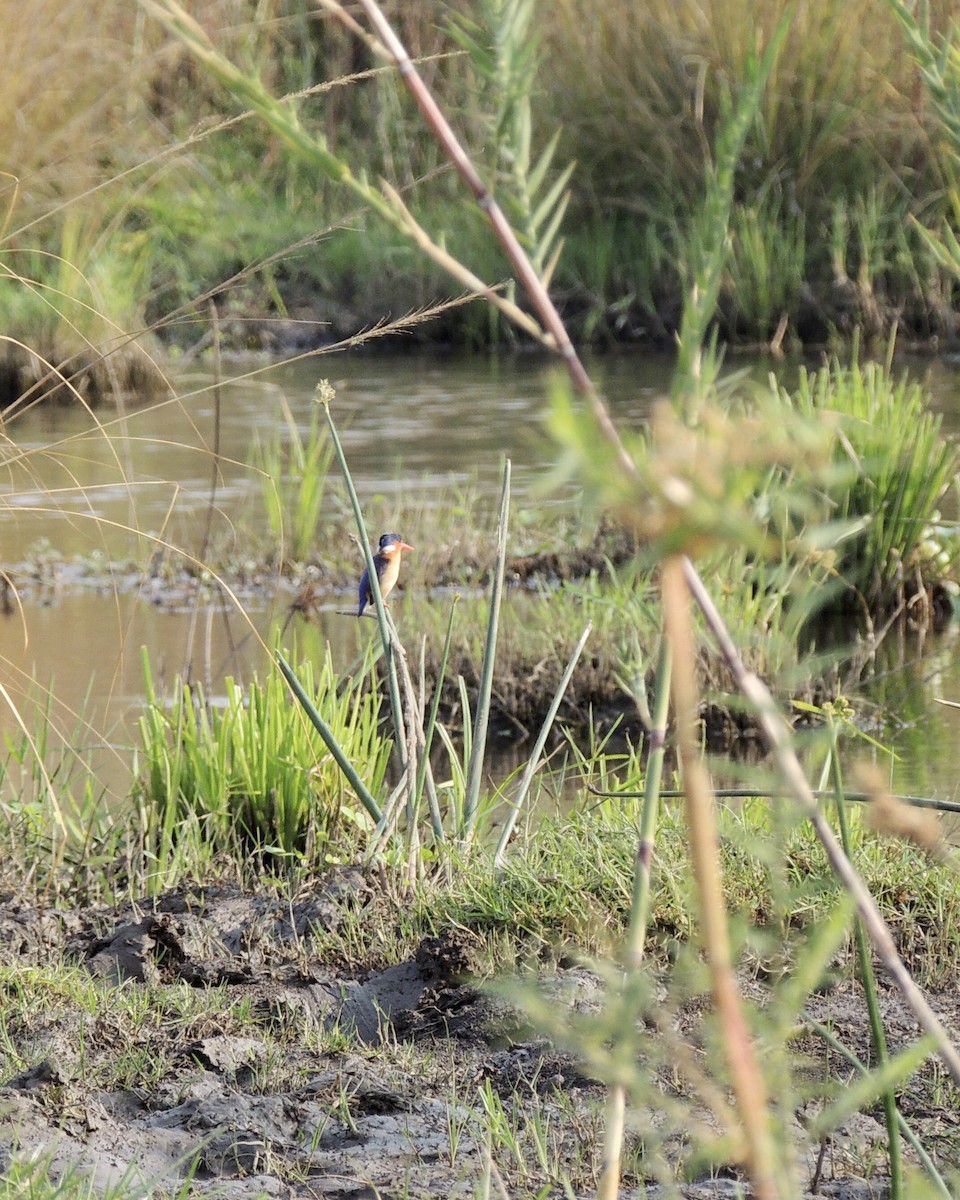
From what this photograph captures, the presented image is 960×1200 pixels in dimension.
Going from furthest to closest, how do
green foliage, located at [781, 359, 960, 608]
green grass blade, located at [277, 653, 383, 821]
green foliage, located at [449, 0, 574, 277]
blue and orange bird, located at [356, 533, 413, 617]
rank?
green foliage, located at [781, 359, 960, 608], blue and orange bird, located at [356, 533, 413, 617], green grass blade, located at [277, 653, 383, 821], green foliage, located at [449, 0, 574, 277]

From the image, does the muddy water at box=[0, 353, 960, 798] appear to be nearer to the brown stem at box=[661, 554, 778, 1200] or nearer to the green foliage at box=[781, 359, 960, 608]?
the brown stem at box=[661, 554, 778, 1200]

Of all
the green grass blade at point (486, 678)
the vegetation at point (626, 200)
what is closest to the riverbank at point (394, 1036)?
the green grass blade at point (486, 678)

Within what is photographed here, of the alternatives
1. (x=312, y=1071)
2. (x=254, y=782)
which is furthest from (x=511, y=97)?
(x=254, y=782)

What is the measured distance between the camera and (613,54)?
1278 cm

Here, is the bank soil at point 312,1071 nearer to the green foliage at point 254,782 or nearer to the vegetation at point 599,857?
the vegetation at point 599,857

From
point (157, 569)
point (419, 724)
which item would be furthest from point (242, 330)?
point (419, 724)

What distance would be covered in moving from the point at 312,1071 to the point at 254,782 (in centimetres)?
105

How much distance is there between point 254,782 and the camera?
325 centimetres

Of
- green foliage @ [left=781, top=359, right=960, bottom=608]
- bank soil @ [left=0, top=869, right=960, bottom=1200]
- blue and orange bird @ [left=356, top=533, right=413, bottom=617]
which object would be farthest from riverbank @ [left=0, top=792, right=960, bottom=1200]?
green foliage @ [left=781, top=359, right=960, bottom=608]

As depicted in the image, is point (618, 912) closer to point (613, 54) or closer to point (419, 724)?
point (419, 724)

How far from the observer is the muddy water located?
3.89 metres

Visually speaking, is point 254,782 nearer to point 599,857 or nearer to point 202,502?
point 599,857

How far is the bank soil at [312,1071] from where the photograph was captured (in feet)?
6.49

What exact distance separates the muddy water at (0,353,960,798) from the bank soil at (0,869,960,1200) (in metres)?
0.47
